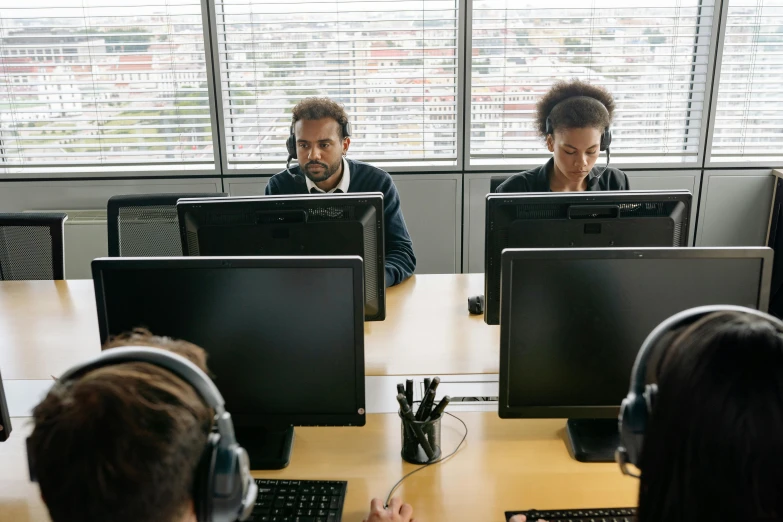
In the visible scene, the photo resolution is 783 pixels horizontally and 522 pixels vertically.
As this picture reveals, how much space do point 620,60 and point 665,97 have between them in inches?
12.8

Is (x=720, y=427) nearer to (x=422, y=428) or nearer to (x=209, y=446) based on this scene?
(x=209, y=446)

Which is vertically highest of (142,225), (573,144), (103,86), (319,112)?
(103,86)

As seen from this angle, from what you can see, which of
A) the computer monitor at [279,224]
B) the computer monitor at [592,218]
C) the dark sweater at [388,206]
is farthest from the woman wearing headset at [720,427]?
the dark sweater at [388,206]

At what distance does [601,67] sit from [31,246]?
2842 mm

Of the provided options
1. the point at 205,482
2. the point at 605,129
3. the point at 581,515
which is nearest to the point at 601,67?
the point at 605,129

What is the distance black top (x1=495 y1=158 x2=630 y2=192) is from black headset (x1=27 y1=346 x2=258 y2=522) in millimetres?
1827

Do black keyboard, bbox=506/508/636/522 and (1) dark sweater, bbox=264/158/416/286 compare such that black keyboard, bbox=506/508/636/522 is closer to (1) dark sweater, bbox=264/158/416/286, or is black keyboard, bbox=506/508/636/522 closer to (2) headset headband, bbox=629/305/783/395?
(2) headset headband, bbox=629/305/783/395

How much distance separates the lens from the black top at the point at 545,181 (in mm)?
2438

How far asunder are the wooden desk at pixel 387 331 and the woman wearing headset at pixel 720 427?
97 centimetres

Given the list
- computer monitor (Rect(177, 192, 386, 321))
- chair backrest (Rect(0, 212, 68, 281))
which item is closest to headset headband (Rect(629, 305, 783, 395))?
computer monitor (Rect(177, 192, 386, 321))

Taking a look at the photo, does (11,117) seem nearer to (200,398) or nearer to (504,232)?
(504,232)

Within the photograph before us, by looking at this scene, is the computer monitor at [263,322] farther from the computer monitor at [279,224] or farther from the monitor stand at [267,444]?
the computer monitor at [279,224]

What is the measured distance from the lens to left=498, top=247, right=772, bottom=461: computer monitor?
1.20 metres

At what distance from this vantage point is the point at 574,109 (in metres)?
2.46
